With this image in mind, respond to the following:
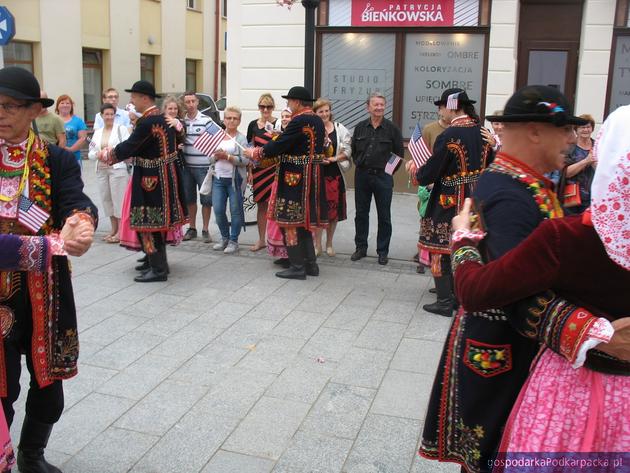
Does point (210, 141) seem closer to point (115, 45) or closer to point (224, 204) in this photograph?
point (224, 204)

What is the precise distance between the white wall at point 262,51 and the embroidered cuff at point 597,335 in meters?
10.5

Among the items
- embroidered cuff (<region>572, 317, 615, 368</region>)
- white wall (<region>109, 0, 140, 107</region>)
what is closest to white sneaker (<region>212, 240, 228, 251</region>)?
embroidered cuff (<region>572, 317, 615, 368</region>)

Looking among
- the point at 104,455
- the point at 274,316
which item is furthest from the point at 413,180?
the point at 104,455

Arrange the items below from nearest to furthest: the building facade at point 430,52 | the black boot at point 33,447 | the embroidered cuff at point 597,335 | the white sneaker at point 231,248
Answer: the embroidered cuff at point 597,335
the black boot at point 33,447
the white sneaker at point 231,248
the building facade at point 430,52

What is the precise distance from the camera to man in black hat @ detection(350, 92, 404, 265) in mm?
7762

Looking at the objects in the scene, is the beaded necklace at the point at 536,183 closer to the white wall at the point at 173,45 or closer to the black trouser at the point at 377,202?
the black trouser at the point at 377,202

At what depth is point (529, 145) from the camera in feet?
7.45

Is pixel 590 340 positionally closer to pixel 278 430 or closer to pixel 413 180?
pixel 278 430

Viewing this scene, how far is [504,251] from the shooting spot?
80.7 inches

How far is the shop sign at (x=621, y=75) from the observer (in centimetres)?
1047

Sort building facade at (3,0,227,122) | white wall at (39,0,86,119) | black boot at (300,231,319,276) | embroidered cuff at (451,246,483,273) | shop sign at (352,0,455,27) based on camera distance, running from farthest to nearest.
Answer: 1. white wall at (39,0,86,119)
2. building facade at (3,0,227,122)
3. shop sign at (352,0,455,27)
4. black boot at (300,231,319,276)
5. embroidered cuff at (451,246,483,273)

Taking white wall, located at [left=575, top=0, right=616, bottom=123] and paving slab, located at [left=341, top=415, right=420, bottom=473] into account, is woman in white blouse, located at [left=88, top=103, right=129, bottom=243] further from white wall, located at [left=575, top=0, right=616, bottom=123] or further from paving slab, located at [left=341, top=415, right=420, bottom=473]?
white wall, located at [left=575, top=0, right=616, bottom=123]

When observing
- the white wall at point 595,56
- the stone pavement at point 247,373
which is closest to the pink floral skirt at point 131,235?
the stone pavement at point 247,373


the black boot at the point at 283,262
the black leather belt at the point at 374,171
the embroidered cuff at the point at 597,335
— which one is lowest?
the black boot at the point at 283,262
